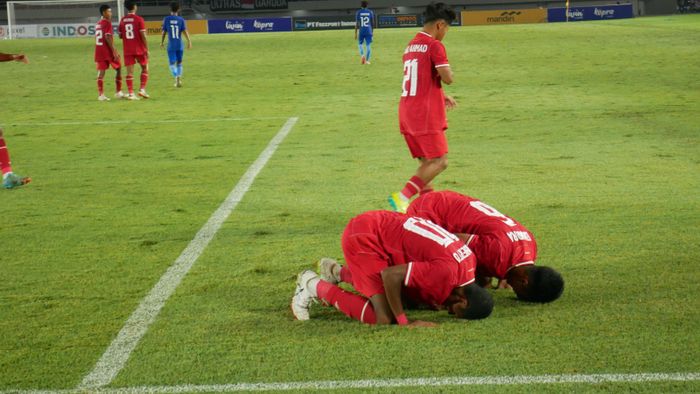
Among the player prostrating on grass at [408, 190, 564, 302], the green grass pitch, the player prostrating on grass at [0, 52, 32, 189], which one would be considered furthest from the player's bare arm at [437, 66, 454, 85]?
the player prostrating on grass at [0, 52, 32, 189]

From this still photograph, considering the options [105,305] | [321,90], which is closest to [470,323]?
[105,305]

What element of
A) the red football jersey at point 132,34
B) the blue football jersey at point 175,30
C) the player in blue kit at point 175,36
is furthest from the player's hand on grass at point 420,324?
the blue football jersey at point 175,30

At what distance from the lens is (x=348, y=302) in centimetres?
565

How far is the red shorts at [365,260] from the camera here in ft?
18.2

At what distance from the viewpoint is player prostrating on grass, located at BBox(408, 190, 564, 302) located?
18.8 ft

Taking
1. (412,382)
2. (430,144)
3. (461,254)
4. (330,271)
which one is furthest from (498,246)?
(430,144)

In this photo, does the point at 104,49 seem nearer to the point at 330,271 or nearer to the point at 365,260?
the point at 330,271

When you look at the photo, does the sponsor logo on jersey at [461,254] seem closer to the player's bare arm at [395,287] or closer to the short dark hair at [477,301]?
the short dark hair at [477,301]

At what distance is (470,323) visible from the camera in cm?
550

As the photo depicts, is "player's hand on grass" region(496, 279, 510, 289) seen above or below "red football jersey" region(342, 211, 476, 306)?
below

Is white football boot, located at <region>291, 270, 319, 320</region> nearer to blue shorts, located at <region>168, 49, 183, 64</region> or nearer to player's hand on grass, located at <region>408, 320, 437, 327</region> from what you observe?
player's hand on grass, located at <region>408, 320, 437, 327</region>

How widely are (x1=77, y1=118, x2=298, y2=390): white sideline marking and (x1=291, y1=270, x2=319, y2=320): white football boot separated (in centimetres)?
89

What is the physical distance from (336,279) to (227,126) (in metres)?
10.8

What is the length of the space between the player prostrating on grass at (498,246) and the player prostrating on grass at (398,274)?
0.37m
